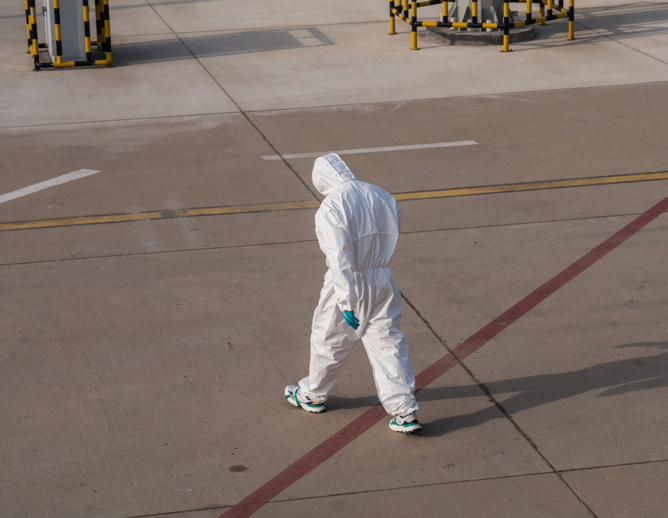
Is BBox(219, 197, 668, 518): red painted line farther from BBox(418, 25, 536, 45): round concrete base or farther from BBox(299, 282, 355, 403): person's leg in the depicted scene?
BBox(418, 25, 536, 45): round concrete base

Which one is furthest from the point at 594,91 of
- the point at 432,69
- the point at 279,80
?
the point at 279,80

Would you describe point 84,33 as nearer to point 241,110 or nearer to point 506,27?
point 241,110

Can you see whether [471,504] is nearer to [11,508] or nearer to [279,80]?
[11,508]

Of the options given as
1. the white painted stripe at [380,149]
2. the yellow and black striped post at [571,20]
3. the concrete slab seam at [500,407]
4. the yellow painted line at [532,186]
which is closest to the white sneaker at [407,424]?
the concrete slab seam at [500,407]

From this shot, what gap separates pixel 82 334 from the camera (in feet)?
21.0

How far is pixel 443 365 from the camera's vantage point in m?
5.95

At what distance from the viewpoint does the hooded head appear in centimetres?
503

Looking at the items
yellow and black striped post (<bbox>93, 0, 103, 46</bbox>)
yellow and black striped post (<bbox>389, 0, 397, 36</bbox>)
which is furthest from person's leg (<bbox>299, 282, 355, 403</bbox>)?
yellow and black striped post (<bbox>389, 0, 397, 36</bbox>)

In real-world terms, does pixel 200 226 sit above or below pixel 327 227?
below

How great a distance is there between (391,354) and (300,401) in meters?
0.69

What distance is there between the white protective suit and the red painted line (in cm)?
29

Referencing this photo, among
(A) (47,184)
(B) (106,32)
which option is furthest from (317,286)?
(B) (106,32)

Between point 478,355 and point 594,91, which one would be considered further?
point 594,91

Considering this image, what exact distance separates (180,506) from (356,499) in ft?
2.77
